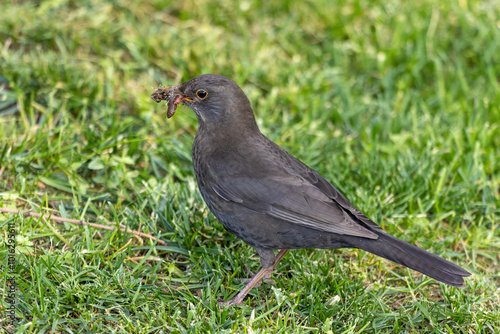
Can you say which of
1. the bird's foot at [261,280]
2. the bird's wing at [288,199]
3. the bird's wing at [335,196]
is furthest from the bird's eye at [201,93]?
the bird's foot at [261,280]

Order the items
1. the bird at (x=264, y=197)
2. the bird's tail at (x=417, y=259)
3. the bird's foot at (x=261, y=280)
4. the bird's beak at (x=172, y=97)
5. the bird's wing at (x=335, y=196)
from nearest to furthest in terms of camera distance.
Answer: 1. the bird's tail at (x=417, y=259)
2. the bird at (x=264, y=197)
3. the bird's wing at (x=335, y=196)
4. the bird's foot at (x=261, y=280)
5. the bird's beak at (x=172, y=97)

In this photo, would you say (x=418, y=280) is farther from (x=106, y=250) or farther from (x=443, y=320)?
(x=106, y=250)

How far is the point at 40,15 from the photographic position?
605 cm

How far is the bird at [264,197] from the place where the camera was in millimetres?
3705

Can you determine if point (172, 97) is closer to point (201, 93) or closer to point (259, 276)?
point (201, 93)

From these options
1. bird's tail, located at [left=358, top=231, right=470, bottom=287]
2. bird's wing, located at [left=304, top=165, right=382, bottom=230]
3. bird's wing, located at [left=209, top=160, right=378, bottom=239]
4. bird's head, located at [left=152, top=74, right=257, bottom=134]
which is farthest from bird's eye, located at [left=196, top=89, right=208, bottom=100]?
bird's tail, located at [left=358, top=231, right=470, bottom=287]

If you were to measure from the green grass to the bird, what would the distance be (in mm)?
367

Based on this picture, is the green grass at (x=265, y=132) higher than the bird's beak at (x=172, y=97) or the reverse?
the reverse

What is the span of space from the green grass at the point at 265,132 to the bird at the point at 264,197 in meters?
0.37

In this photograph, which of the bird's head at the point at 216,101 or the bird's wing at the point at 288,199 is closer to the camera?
the bird's wing at the point at 288,199

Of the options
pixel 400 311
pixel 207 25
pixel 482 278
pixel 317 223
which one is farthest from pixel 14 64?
pixel 482 278

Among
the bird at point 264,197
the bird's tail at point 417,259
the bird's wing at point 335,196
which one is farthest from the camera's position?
the bird's wing at point 335,196

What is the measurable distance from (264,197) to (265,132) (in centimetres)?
181

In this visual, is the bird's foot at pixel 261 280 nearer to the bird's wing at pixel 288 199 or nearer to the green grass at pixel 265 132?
the green grass at pixel 265 132
